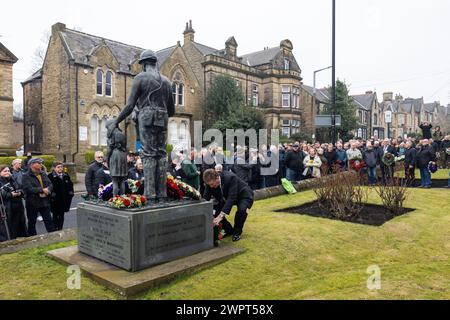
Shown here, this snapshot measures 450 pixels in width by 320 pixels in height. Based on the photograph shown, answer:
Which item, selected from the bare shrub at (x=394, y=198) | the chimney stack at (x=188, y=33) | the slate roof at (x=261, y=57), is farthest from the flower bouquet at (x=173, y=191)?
the slate roof at (x=261, y=57)

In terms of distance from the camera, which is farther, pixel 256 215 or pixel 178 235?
pixel 256 215

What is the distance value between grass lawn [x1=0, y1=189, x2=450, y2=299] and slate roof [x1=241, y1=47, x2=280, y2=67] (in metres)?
39.3

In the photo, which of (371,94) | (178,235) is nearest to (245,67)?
(371,94)

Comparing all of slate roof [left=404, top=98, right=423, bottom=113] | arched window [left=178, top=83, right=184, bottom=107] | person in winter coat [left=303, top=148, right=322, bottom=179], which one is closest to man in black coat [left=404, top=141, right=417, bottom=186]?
person in winter coat [left=303, top=148, right=322, bottom=179]

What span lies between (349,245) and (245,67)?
37.6 m

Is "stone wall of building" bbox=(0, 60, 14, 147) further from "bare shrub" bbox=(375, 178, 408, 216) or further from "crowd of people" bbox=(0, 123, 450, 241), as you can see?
"bare shrub" bbox=(375, 178, 408, 216)

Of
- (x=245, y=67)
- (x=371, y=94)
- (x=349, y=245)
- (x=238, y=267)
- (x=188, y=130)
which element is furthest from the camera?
(x=371, y=94)

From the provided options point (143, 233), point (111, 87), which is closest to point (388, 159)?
point (143, 233)

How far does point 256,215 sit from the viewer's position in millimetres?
9570

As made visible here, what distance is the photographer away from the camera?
7.26 meters

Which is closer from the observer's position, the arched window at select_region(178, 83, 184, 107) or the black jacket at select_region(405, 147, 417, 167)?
the black jacket at select_region(405, 147, 417, 167)

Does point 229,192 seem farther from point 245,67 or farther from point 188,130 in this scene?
point 245,67

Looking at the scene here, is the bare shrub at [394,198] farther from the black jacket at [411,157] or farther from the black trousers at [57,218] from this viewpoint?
the black trousers at [57,218]
